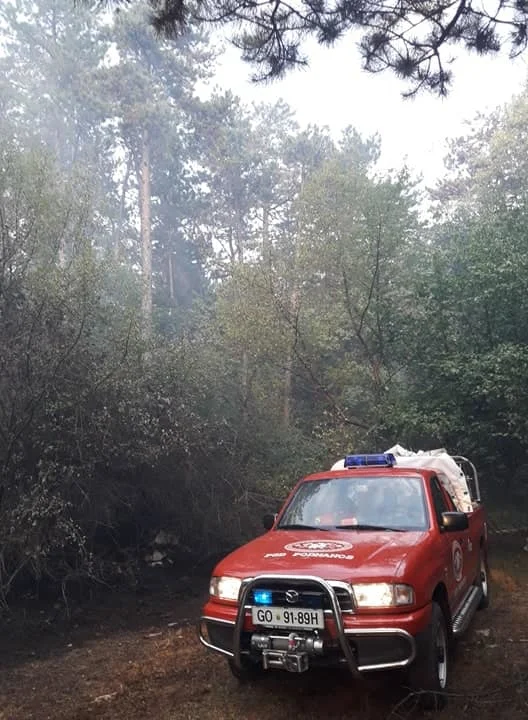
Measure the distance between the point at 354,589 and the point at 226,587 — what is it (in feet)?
3.30

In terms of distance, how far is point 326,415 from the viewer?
15539 mm

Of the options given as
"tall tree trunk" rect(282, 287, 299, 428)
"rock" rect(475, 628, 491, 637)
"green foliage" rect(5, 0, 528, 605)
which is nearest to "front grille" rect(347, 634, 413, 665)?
"rock" rect(475, 628, 491, 637)

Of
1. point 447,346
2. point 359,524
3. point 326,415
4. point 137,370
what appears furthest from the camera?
point 326,415

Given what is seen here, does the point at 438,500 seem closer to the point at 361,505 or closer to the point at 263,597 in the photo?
the point at 361,505

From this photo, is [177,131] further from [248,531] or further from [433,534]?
[433,534]

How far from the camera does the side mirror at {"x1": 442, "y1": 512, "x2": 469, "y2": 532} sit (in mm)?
5078

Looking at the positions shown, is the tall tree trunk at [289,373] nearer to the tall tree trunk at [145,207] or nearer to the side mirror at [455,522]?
the side mirror at [455,522]

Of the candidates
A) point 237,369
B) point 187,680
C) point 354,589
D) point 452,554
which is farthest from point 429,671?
point 237,369

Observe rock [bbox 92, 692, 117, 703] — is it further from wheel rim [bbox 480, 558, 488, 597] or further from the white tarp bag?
wheel rim [bbox 480, 558, 488, 597]

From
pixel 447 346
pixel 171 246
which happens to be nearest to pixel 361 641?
pixel 447 346

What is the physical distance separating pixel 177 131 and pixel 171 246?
6.16 meters

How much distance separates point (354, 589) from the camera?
13.5 ft

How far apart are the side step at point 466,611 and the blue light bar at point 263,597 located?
1.61 m

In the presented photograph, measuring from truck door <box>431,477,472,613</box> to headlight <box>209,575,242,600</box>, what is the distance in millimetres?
1712
